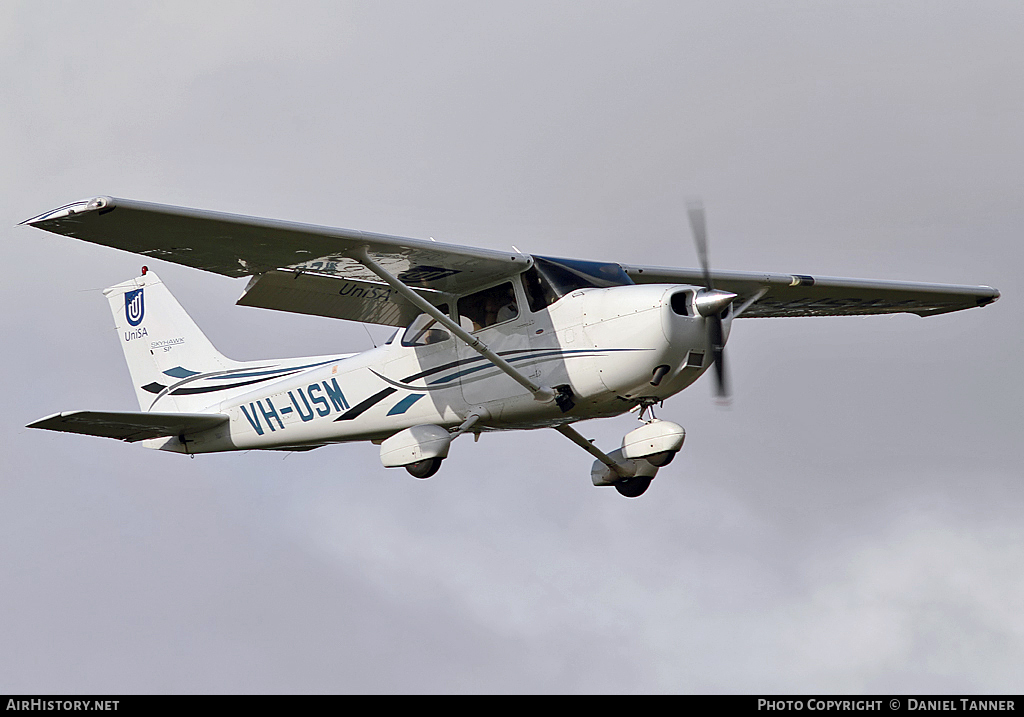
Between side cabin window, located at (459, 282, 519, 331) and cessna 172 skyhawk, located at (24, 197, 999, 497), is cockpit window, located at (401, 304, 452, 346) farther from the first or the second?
side cabin window, located at (459, 282, 519, 331)

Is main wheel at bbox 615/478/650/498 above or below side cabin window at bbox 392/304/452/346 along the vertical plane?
below

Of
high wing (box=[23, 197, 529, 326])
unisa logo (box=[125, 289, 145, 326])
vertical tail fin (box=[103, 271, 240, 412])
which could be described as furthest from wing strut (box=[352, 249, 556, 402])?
unisa logo (box=[125, 289, 145, 326])

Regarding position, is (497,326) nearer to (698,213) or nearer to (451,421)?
(451,421)

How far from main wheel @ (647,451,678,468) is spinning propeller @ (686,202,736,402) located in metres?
0.79

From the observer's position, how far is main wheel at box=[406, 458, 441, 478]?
1376cm

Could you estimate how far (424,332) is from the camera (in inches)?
575

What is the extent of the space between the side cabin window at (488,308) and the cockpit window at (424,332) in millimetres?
329

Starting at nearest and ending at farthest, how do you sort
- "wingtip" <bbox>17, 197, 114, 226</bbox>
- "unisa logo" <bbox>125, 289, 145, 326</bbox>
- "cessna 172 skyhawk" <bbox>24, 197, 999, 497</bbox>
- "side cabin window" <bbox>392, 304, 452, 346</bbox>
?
"wingtip" <bbox>17, 197, 114, 226</bbox> → "cessna 172 skyhawk" <bbox>24, 197, 999, 497</bbox> → "side cabin window" <bbox>392, 304, 452, 346</bbox> → "unisa logo" <bbox>125, 289, 145, 326</bbox>

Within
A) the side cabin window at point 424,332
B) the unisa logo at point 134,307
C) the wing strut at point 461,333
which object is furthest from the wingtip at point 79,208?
the unisa logo at point 134,307

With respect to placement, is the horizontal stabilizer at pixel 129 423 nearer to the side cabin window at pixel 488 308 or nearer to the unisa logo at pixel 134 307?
the unisa logo at pixel 134 307

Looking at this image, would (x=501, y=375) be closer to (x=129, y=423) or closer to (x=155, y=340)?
(x=129, y=423)

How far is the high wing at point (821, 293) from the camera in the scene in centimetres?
1584

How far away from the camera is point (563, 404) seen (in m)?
13.4
